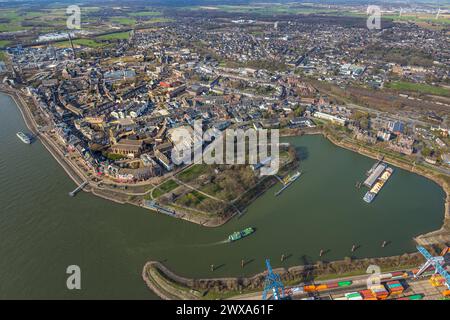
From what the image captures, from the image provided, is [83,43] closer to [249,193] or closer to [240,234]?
[249,193]

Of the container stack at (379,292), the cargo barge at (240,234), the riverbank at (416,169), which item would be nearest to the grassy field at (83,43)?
the riverbank at (416,169)

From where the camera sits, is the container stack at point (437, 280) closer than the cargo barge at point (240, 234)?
Yes

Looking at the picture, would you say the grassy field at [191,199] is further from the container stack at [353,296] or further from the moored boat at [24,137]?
the moored boat at [24,137]

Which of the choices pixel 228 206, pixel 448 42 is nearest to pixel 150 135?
pixel 228 206

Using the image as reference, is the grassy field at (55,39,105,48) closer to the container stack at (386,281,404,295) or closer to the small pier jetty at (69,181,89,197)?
the small pier jetty at (69,181,89,197)

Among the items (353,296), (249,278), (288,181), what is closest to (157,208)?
(249,278)

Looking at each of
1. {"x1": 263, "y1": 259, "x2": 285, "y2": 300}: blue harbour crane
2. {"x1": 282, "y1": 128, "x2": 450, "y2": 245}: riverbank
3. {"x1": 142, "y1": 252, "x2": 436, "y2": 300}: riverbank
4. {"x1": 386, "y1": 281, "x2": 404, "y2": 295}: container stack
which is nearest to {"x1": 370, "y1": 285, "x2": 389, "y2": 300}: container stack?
{"x1": 386, "y1": 281, "x2": 404, "y2": 295}: container stack
